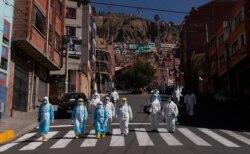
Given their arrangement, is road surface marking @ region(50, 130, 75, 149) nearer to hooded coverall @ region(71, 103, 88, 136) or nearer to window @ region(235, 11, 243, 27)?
hooded coverall @ region(71, 103, 88, 136)

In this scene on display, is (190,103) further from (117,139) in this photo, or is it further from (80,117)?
(117,139)

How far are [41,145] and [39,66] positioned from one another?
65.1 ft

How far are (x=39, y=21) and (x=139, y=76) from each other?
57.2 m

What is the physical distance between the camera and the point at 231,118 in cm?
2847

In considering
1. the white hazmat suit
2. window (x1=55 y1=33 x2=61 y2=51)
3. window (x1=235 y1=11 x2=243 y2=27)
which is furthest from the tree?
the white hazmat suit

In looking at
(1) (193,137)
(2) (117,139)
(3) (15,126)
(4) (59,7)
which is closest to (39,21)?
(4) (59,7)

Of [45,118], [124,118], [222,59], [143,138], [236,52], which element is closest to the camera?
[143,138]

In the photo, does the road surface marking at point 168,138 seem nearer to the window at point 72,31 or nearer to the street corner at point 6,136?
the street corner at point 6,136

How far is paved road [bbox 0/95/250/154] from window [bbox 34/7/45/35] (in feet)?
36.3

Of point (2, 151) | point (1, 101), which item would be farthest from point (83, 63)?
point (2, 151)

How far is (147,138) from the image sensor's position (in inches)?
687

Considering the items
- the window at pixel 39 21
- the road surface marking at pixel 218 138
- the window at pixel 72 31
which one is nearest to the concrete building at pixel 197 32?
the window at pixel 72 31

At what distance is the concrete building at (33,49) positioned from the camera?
27.0 m

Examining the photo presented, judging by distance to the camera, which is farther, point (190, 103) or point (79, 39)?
point (79, 39)
